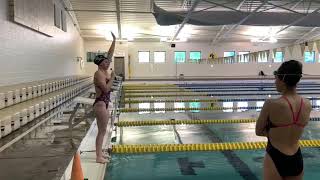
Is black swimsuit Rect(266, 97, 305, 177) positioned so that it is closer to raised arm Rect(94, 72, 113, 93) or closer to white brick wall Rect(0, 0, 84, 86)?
raised arm Rect(94, 72, 113, 93)

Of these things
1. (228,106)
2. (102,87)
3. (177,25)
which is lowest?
(228,106)

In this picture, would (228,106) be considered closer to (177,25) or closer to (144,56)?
(177,25)

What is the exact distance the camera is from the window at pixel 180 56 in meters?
24.7

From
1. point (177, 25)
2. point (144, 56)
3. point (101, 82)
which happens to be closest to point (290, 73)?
point (101, 82)

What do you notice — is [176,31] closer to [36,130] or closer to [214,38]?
[214,38]

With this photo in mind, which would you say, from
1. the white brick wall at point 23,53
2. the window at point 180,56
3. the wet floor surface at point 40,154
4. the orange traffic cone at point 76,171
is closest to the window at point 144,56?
the window at point 180,56

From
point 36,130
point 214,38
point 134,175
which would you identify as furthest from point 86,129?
point 214,38

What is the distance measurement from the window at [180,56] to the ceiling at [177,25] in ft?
A: 3.80

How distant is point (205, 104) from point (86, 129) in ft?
17.4

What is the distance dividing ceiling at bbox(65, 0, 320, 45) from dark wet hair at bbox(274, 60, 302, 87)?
11906 mm

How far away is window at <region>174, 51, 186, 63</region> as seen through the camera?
24.7m

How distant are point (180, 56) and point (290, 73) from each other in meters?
23.0

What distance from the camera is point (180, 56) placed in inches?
977

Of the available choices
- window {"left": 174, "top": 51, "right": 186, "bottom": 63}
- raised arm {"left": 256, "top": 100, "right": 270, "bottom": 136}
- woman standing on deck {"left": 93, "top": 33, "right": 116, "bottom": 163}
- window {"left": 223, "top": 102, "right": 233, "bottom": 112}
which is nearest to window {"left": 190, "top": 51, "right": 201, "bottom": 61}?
window {"left": 174, "top": 51, "right": 186, "bottom": 63}
